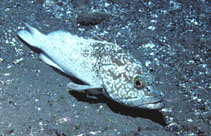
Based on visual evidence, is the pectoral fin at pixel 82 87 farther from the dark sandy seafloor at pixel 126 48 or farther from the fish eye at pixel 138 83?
the fish eye at pixel 138 83

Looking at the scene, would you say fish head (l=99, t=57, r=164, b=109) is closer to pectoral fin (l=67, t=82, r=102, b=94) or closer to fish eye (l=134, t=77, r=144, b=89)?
fish eye (l=134, t=77, r=144, b=89)

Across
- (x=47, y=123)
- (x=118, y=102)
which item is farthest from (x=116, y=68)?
(x=47, y=123)

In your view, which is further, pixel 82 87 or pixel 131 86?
pixel 82 87

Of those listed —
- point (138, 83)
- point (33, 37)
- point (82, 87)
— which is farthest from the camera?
point (33, 37)

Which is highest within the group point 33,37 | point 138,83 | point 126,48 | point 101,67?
point 138,83

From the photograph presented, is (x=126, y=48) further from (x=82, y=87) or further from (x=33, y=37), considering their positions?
(x=33, y=37)

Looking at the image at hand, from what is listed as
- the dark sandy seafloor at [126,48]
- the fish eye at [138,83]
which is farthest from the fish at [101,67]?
the dark sandy seafloor at [126,48]

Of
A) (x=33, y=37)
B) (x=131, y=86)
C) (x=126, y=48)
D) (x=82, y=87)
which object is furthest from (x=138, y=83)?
(x=33, y=37)

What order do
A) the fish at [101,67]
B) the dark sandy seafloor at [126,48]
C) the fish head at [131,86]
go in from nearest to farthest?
the dark sandy seafloor at [126,48], the fish head at [131,86], the fish at [101,67]
